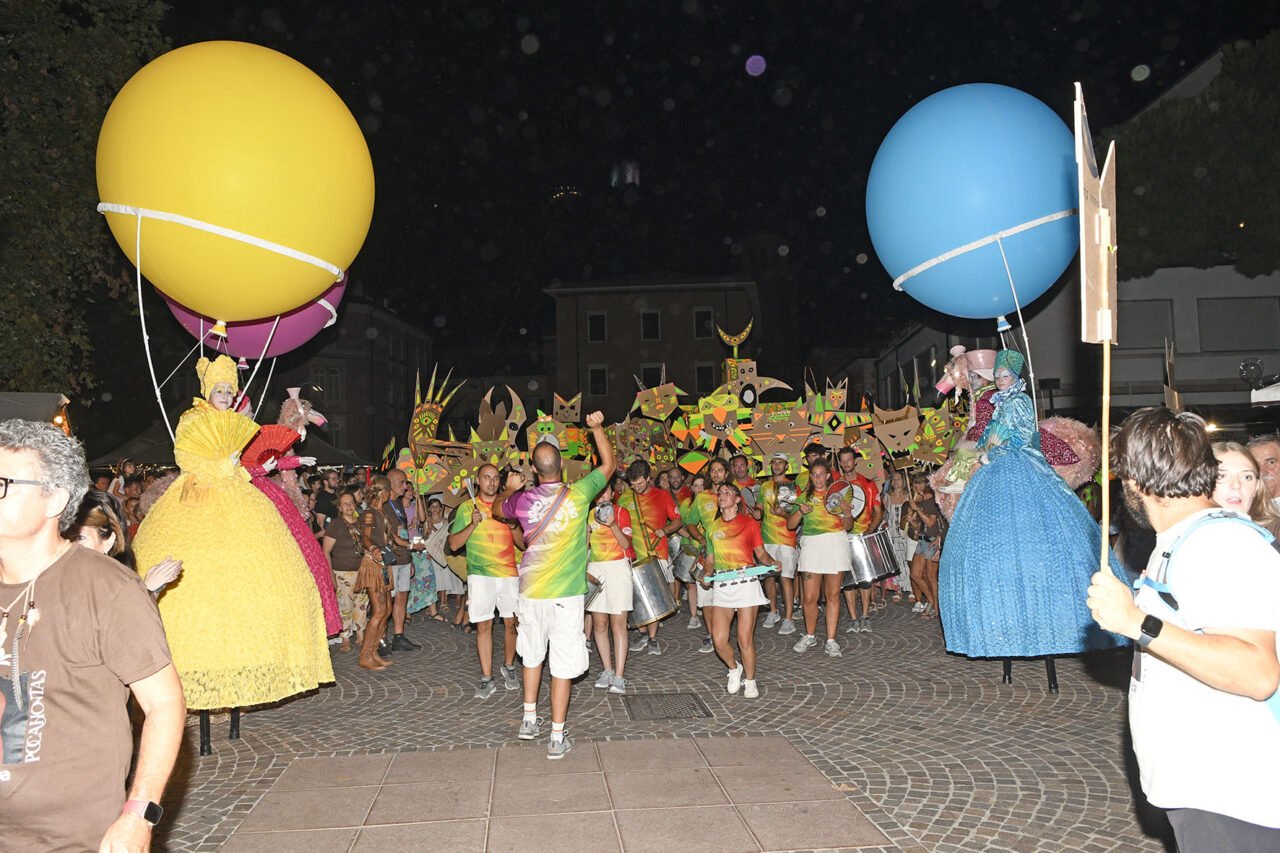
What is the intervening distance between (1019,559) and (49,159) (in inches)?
452

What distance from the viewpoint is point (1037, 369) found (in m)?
25.1

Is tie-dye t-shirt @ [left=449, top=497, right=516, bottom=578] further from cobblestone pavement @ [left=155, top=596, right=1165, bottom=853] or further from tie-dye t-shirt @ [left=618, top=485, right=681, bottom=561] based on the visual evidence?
tie-dye t-shirt @ [left=618, top=485, right=681, bottom=561]

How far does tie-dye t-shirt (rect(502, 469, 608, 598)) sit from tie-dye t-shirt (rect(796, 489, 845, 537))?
12.6ft

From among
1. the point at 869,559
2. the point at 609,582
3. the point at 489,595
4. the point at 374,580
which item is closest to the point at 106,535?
the point at 489,595

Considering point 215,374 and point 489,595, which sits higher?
point 215,374

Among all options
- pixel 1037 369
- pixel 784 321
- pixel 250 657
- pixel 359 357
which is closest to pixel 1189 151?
pixel 1037 369

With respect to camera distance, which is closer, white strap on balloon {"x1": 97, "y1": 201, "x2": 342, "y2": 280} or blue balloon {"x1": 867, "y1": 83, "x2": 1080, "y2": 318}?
white strap on balloon {"x1": 97, "y1": 201, "x2": 342, "y2": 280}

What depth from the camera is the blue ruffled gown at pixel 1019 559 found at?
5434mm

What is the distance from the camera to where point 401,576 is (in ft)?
31.8

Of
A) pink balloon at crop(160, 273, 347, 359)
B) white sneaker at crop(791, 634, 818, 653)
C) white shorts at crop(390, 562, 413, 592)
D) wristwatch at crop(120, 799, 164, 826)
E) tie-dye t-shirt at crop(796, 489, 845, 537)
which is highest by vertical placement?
pink balloon at crop(160, 273, 347, 359)

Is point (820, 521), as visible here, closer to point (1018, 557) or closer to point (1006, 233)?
point (1018, 557)

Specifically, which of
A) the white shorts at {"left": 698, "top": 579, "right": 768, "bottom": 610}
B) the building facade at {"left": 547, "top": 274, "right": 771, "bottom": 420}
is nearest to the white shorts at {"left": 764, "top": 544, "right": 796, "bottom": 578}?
the white shorts at {"left": 698, "top": 579, "right": 768, "bottom": 610}

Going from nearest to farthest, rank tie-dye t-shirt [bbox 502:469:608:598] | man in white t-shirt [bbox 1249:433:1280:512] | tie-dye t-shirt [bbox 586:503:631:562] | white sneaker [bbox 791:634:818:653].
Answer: man in white t-shirt [bbox 1249:433:1280:512] → tie-dye t-shirt [bbox 502:469:608:598] → tie-dye t-shirt [bbox 586:503:631:562] → white sneaker [bbox 791:634:818:653]

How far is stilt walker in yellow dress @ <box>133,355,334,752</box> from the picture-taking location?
5027 millimetres
